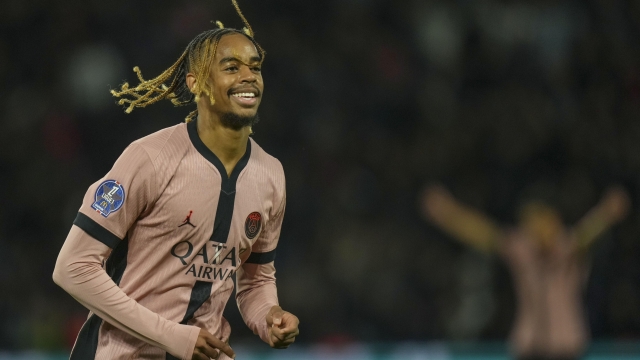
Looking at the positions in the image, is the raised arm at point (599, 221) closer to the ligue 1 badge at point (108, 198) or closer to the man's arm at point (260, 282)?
the man's arm at point (260, 282)

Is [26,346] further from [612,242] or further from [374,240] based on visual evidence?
[612,242]

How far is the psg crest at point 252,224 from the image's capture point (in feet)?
10.9

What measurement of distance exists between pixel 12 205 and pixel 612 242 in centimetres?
546

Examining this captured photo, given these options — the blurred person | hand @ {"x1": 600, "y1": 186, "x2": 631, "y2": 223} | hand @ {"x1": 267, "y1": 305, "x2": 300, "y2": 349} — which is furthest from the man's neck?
hand @ {"x1": 600, "y1": 186, "x2": 631, "y2": 223}

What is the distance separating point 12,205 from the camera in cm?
920

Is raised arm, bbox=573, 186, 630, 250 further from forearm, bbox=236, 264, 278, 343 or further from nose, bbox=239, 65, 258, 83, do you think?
nose, bbox=239, 65, 258, 83

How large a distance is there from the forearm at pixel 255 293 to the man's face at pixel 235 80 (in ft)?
2.08

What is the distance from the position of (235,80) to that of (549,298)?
5015 millimetres

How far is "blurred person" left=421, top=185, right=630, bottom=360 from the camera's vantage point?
759 cm

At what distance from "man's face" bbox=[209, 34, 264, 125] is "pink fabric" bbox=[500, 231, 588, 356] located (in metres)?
4.91

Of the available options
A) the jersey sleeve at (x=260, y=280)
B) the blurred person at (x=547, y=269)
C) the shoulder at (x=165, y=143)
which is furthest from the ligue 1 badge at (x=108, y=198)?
the blurred person at (x=547, y=269)

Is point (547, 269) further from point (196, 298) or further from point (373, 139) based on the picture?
point (196, 298)

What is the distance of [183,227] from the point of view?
124 inches

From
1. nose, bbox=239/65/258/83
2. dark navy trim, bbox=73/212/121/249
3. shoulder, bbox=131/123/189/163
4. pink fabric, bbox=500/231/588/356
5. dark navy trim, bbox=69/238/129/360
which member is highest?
nose, bbox=239/65/258/83
